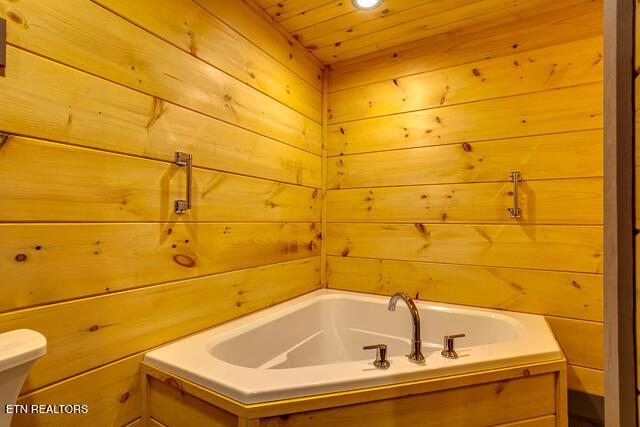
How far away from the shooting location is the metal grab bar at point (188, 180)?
4.19ft

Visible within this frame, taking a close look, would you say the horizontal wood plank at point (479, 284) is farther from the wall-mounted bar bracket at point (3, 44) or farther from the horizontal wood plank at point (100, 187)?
the wall-mounted bar bracket at point (3, 44)

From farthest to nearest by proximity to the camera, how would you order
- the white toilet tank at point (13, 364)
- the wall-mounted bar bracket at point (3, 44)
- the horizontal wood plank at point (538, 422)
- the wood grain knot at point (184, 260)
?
the wood grain knot at point (184, 260)
the horizontal wood plank at point (538, 422)
the wall-mounted bar bracket at point (3, 44)
the white toilet tank at point (13, 364)

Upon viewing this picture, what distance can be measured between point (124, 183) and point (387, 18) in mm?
1594

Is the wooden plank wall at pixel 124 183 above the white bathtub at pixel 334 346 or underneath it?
above

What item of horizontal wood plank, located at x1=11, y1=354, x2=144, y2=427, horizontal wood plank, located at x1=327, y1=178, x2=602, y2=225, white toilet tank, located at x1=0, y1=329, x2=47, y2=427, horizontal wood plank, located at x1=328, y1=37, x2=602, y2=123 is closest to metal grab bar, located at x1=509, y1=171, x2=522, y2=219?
horizontal wood plank, located at x1=327, y1=178, x2=602, y2=225

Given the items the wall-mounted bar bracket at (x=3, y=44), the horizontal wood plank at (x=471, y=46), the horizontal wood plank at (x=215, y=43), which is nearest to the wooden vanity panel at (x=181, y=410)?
the wall-mounted bar bracket at (x=3, y=44)

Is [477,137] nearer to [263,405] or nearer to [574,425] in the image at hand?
[574,425]

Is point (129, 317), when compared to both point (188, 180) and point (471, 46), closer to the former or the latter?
point (188, 180)

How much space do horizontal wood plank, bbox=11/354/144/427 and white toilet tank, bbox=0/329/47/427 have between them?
206 mm

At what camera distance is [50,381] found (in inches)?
36.0

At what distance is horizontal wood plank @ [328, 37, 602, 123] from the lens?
5.28ft

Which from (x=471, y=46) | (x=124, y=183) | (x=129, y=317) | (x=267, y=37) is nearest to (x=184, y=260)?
(x=129, y=317)

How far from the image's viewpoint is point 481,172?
5.92ft

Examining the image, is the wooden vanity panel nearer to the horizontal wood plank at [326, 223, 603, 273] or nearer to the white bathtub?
the white bathtub
